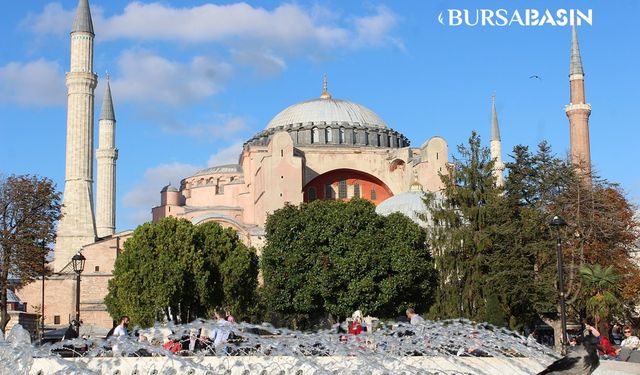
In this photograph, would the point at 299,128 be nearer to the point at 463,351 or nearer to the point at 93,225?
the point at 93,225

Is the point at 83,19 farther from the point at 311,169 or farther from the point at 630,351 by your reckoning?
the point at 630,351

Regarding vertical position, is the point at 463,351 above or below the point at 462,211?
below

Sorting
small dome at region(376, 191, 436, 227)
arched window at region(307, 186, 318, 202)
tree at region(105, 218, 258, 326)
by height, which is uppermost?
arched window at region(307, 186, 318, 202)

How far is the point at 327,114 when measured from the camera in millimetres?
52594

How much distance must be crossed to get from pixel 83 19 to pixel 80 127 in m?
4.60

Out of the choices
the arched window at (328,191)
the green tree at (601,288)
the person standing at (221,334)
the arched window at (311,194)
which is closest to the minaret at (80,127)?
the arched window at (311,194)

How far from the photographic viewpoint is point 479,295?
2692 cm

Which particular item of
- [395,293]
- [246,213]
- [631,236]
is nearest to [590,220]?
[631,236]

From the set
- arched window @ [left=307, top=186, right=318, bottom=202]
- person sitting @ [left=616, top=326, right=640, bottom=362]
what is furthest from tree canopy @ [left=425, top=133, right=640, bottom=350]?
arched window @ [left=307, top=186, right=318, bottom=202]

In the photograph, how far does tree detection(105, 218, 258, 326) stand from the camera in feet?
90.6

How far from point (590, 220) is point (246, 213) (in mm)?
25111

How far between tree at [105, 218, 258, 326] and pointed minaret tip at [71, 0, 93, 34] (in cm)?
1211

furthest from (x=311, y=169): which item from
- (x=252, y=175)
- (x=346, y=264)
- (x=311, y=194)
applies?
(x=346, y=264)

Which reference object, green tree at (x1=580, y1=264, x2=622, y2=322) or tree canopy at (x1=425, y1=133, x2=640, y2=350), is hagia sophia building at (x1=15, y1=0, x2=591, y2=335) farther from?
green tree at (x1=580, y1=264, x2=622, y2=322)
